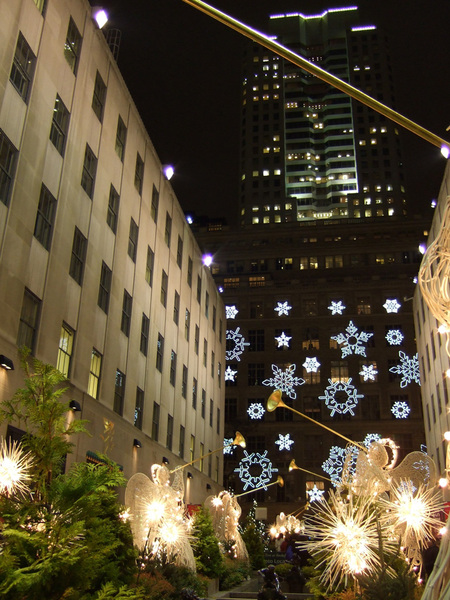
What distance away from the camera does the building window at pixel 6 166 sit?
19844mm

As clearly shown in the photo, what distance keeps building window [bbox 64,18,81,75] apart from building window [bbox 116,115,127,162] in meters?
5.76

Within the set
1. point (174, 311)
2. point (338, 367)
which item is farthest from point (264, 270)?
point (174, 311)

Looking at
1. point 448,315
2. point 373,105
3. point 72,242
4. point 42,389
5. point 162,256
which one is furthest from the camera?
point 162,256

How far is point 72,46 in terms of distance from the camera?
1044 inches

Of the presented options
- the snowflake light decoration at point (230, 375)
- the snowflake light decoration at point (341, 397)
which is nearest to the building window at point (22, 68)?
the snowflake light decoration at point (230, 375)

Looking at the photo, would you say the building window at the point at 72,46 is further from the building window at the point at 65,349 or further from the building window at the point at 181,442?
the building window at the point at 181,442

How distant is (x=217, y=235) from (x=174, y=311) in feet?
270

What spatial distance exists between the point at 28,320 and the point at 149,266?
1624cm

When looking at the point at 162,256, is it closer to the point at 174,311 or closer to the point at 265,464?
the point at 174,311

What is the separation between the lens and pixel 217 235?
406 ft

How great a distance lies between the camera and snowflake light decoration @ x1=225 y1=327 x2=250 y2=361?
90.5 metres

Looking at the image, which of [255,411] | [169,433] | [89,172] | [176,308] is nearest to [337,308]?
[255,411]

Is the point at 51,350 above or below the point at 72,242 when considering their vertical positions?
below

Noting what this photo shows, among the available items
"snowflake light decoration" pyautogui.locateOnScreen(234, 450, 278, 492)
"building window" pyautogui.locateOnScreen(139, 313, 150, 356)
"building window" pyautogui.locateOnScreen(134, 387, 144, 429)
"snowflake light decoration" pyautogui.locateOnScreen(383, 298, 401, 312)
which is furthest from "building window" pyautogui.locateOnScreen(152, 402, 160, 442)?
"snowflake light decoration" pyautogui.locateOnScreen(383, 298, 401, 312)
